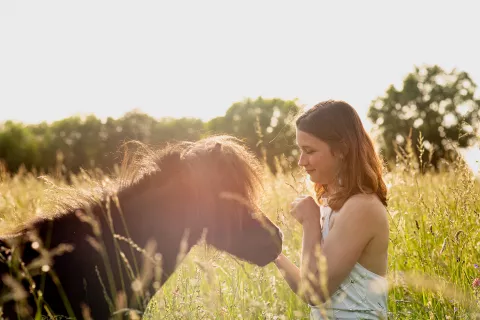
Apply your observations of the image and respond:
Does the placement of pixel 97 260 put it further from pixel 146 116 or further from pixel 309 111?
pixel 146 116

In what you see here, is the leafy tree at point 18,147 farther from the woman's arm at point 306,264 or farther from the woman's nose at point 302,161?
the woman's nose at point 302,161

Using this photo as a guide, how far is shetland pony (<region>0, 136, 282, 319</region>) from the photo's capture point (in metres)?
2.63

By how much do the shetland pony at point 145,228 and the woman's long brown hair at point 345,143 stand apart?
45 centimetres

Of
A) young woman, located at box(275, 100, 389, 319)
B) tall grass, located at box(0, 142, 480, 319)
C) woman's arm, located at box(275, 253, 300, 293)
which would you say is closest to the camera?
tall grass, located at box(0, 142, 480, 319)

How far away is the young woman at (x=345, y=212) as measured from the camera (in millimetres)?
2941

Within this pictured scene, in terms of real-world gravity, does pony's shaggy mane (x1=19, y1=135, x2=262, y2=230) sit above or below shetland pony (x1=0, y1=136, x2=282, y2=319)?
above

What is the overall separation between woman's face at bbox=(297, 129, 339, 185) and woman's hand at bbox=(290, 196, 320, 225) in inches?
7.4

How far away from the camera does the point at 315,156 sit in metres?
3.09

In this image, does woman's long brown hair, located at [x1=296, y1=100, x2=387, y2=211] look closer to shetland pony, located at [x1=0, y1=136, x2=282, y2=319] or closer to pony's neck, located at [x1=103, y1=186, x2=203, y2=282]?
shetland pony, located at [x1=0, y1=136, x2=282, y2=319]

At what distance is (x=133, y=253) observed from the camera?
2832 millimetres

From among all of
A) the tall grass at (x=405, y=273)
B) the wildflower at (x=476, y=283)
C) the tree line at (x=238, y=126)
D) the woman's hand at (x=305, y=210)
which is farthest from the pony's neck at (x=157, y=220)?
the tree line at (x=238, y=126)

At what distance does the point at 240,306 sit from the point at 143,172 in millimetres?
1231

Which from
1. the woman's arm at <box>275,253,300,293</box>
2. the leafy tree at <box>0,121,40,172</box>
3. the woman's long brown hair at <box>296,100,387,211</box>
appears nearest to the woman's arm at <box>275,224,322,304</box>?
the woman's arm at <box>275,253,300,293</box>

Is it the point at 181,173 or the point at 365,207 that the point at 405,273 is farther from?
the point at 181,173
